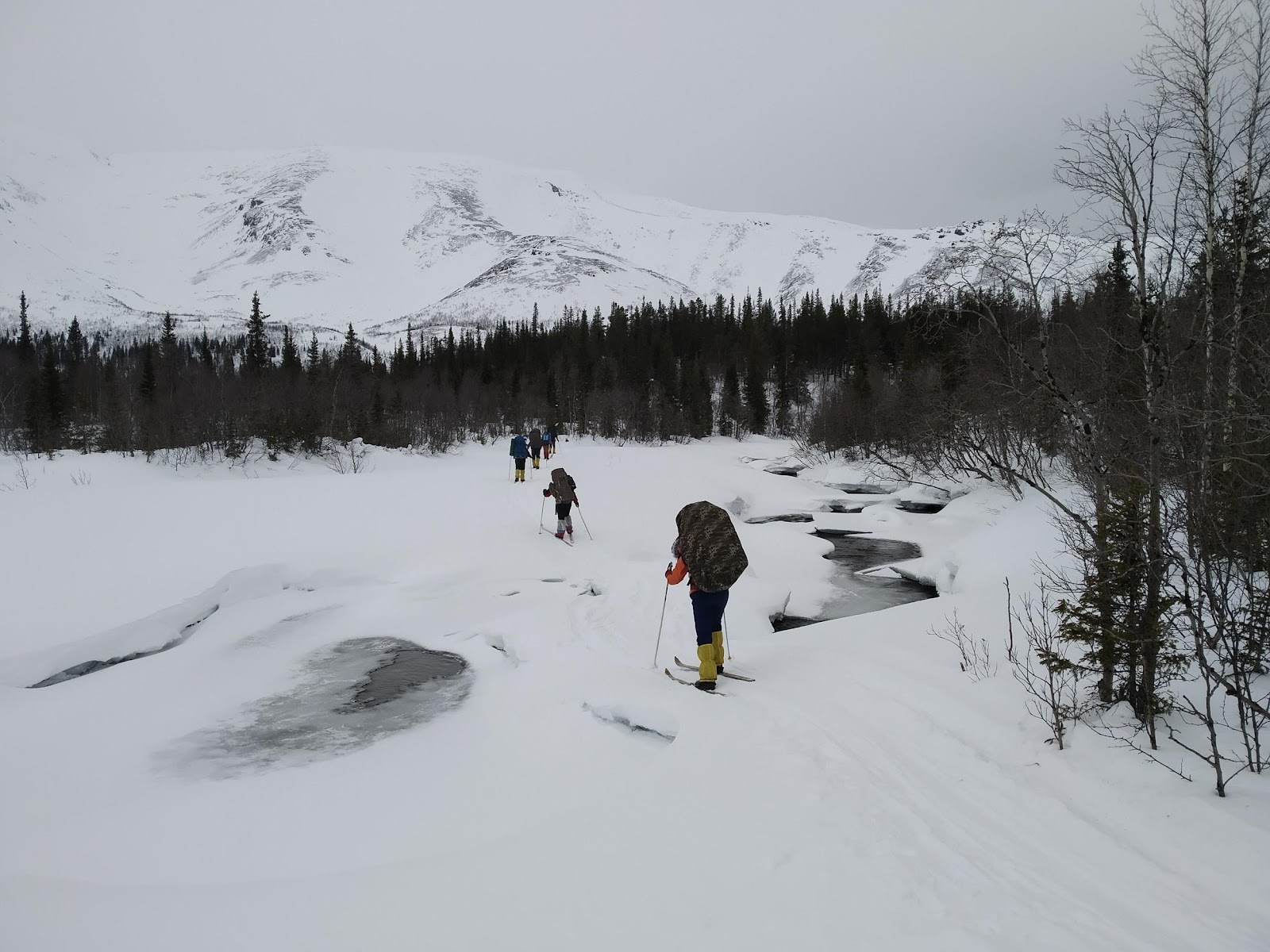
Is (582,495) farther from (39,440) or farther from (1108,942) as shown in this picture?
(39,440)

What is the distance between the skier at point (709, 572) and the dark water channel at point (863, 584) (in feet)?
15.0

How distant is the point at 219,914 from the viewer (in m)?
3.47

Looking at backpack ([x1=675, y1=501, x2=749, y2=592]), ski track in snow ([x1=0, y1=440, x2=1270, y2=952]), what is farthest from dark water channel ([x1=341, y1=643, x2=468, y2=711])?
backpack ([x1=675, y1=501, x2=749, y2=592])

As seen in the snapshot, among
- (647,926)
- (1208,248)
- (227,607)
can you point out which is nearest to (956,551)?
(1208,248)

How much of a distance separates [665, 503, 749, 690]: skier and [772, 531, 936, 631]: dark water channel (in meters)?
4.56

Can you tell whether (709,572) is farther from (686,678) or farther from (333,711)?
(333,711)

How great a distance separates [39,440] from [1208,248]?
4773cm

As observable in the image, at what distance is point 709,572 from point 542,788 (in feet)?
8.81

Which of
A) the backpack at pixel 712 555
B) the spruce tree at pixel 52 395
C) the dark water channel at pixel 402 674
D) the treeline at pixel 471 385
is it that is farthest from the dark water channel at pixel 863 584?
the spruce tree at pixel 52 395

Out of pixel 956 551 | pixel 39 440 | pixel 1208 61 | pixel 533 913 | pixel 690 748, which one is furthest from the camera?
pixel 39 440

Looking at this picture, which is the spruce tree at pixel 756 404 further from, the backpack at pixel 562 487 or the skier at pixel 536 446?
the backpack at pixel 562 487

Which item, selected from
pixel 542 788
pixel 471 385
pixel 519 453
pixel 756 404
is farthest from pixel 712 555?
pixel 471 385

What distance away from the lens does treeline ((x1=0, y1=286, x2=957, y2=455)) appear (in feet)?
116

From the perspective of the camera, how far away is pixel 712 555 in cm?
675
